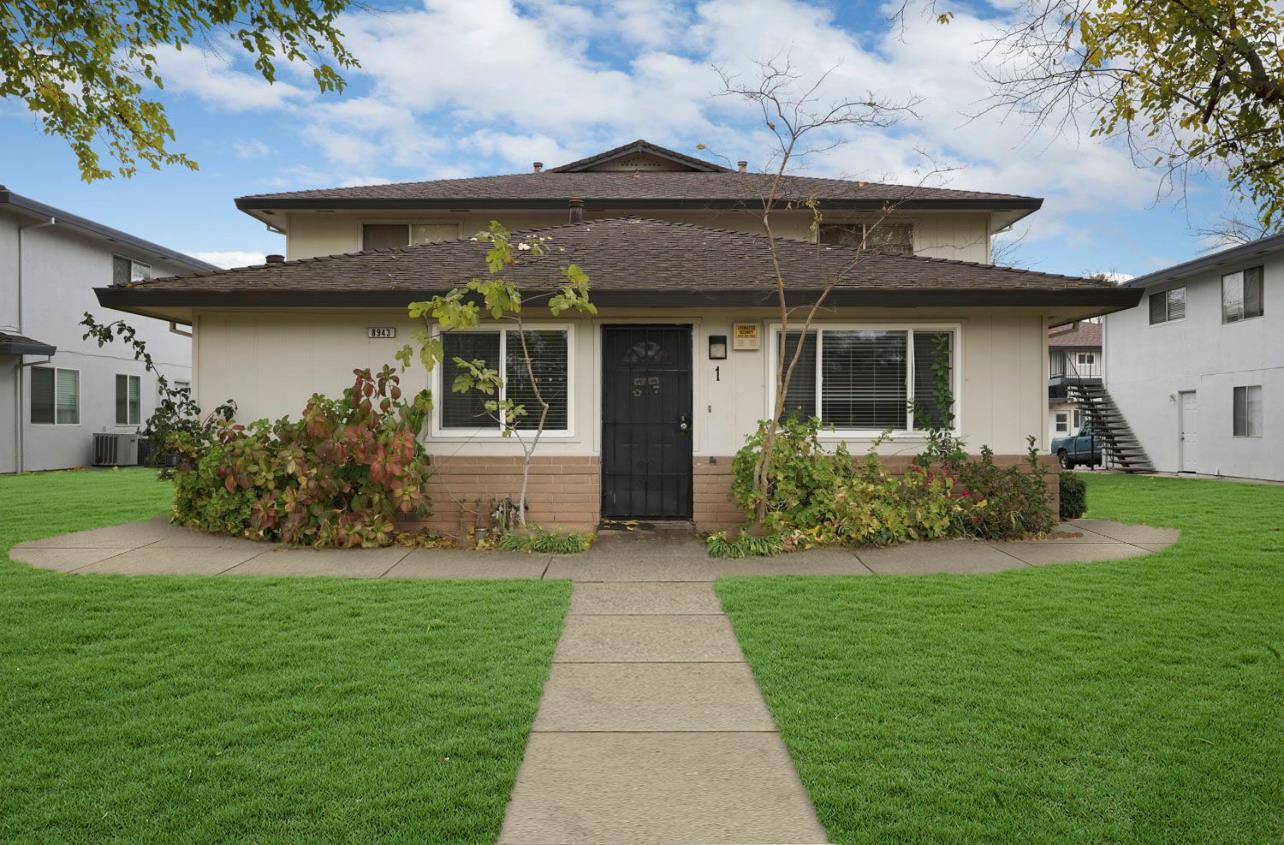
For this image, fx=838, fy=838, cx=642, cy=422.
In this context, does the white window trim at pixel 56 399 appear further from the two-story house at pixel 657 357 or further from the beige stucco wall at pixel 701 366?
the beige stucco wall at pixel 701 366

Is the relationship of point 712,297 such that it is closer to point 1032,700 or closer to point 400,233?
point 1032,700

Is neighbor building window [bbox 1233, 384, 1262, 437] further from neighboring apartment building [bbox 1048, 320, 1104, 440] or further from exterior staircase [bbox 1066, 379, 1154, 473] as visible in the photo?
neighboring apartment building [bbox 1048, 320, 1104, 440]

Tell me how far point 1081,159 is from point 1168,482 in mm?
13662

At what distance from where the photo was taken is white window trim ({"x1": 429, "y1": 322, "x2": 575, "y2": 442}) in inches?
407

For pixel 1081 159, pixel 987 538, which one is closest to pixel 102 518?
pixel 987 538

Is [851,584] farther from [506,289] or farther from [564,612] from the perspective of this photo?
[506,289]

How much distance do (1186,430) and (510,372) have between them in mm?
20660

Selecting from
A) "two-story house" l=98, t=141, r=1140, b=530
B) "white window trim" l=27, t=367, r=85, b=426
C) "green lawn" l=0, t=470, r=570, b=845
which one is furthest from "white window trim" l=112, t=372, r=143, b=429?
"green lawn" l=0, t=470, r=570, b=845

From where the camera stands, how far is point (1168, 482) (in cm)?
1925

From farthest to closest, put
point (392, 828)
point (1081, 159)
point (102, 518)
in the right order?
point (102, 518) → point (1081, 159) → point (392, 828)

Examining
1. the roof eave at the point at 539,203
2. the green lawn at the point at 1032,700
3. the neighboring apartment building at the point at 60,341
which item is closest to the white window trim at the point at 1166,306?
the roof eave at the point at 539,203

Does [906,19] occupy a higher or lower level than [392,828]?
higher

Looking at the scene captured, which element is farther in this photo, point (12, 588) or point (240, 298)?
point (240, 298)

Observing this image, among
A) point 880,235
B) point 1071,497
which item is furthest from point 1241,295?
point 1071,497
